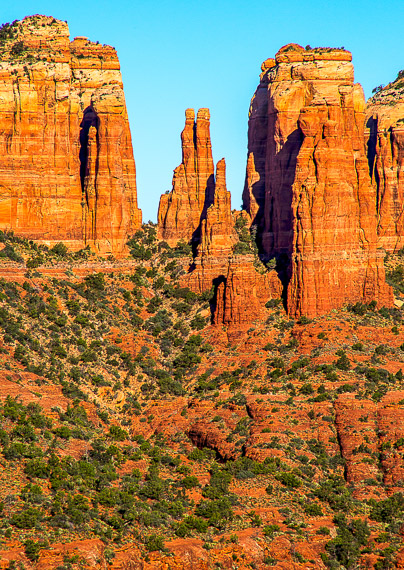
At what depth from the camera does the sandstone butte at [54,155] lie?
16938cm

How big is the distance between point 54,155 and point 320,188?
31583 millimetres

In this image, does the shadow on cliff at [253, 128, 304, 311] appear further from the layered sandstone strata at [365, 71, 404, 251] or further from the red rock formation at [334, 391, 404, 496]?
the red rock formation at [334, 391, 404, 496]

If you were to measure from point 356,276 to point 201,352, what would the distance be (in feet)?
61.2

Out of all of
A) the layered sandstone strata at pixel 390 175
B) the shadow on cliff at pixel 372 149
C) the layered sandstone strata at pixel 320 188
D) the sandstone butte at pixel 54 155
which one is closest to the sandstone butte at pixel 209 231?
the layered sandstone strata at pixel 320 188

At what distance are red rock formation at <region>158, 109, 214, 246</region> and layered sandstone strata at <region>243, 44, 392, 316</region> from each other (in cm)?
783

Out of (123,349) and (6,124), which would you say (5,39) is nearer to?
(6,124)

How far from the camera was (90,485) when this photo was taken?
125 meters

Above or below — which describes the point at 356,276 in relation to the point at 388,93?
below

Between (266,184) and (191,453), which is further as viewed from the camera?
(266,184)

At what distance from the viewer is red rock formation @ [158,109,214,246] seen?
176m

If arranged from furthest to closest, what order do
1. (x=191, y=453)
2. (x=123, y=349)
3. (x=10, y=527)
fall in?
(x=123, y=349), (x=191, y=453), (x=10, y=527)

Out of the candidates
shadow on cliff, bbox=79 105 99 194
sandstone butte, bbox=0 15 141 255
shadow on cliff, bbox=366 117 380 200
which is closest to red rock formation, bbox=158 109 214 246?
sandstone butte, bbox=0 15 141 255

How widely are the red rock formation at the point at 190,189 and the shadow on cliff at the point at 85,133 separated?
35.0 ft

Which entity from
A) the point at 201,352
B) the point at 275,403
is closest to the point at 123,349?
the point at 201,352
